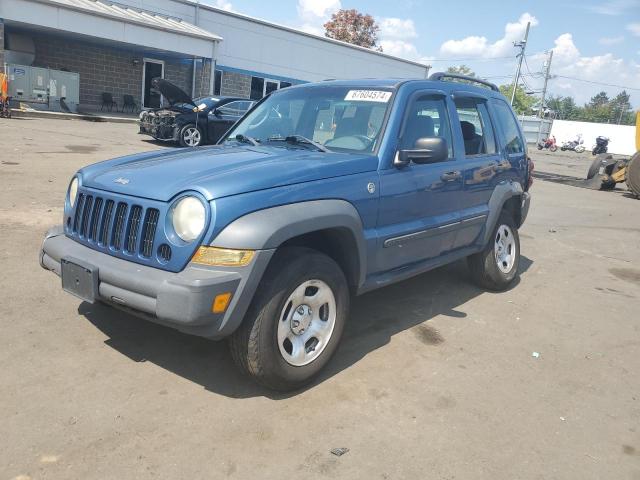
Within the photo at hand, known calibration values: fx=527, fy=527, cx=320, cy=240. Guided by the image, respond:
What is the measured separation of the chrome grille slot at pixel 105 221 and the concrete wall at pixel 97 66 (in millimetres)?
21699

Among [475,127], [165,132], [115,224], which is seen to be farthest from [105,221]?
[165,132]

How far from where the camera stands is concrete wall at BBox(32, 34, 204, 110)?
21.4m

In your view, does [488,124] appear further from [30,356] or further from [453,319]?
[30,356]

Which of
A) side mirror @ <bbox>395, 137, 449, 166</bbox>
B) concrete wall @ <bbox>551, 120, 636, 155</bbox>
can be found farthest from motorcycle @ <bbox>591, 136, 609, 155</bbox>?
concrete wall @ <bbox>551, 120, 636, 155</bbox>

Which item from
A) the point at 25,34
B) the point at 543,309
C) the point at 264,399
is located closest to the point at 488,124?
the point at 543,309

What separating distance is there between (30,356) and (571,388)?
3531 millimetres

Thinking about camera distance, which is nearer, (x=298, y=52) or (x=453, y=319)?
(x=453, y=319)

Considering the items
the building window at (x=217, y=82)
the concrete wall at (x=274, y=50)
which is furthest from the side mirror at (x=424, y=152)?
the building window at (x=217, y=82)

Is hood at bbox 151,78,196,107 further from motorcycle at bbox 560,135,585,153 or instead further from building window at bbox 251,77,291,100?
motorcycle at bbox 560,135,585,153

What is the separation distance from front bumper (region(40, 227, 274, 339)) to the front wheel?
37.1 ft

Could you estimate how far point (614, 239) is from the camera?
8820mm

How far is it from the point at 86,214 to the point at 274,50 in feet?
88.9

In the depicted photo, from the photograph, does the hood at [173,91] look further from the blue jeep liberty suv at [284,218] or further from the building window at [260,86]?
the building window at [260,86]

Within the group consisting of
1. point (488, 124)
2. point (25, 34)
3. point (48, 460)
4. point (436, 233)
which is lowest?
point (48, 460)
